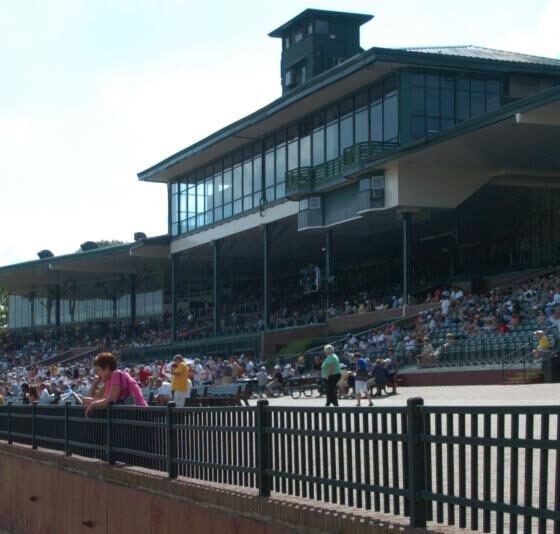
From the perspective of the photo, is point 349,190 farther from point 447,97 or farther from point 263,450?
point 263,450

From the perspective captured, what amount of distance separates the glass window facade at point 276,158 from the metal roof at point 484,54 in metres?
2.84

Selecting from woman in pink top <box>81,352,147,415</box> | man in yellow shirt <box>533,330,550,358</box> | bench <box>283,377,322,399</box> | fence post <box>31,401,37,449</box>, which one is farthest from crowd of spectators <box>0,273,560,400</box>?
woman in pink top <box>81,352,147,415</box>

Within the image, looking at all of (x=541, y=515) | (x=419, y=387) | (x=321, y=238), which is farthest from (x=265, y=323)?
(x=541, y=515)

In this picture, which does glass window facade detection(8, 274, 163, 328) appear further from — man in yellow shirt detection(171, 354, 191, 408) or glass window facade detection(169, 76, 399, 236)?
man in yellow shirt detection(171, 354, 191, 408)

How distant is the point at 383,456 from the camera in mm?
7770

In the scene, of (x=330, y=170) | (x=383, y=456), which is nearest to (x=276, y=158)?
(x=330, y=170)

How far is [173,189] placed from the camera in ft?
219

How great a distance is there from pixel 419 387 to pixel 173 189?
3550 centimetres

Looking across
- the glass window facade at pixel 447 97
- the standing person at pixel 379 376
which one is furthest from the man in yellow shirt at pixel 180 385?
the glass window facade at pixel 447 97

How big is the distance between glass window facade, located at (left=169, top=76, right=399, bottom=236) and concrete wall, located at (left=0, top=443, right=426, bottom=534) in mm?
29464

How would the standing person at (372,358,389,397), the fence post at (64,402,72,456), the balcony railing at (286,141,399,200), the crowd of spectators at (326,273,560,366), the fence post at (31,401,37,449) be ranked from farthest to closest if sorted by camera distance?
Result: the balcony railing at (286,141,399,200) → the crowd of spectators at (326,273,560,366) → the standing person at (372,358,389,397) → the fence post at (31,401,37,449) → the fence post at (64,402,72,456)

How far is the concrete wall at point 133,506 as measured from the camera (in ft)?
27.9

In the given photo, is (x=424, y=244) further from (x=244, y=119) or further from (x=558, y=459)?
(x=558, y=459)

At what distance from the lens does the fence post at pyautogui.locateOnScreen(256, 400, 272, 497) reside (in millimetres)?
9648
